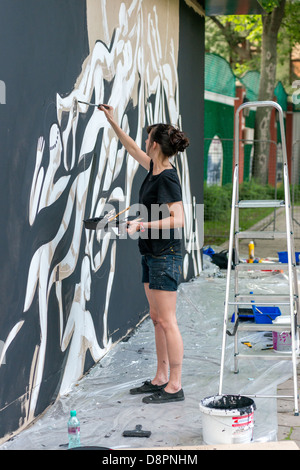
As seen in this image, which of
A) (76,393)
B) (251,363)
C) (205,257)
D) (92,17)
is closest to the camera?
(76,393)

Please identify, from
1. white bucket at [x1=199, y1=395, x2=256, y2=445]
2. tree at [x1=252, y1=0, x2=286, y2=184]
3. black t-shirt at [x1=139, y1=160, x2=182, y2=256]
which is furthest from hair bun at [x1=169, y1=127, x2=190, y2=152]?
tree at [x1=252, y1=0, x2=286, y2=184]

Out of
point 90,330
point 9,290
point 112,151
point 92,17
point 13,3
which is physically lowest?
point 90,330

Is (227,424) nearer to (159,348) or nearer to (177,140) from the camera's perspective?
(159,348)

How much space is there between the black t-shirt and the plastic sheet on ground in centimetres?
111

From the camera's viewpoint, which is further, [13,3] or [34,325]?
[34,325]

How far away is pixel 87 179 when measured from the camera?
5238 millimetres

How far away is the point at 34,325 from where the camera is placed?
13.9ft

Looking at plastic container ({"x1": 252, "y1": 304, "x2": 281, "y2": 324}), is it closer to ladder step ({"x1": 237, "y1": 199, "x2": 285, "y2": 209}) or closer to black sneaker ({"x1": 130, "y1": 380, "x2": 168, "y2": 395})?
ladder step ({"x1": 237, "y1": 199, "x2": 285, "y2": 209})

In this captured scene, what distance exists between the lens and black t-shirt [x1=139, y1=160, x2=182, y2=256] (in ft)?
15.0

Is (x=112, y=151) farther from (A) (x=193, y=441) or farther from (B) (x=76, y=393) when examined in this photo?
(A) (x=193, y=441)
